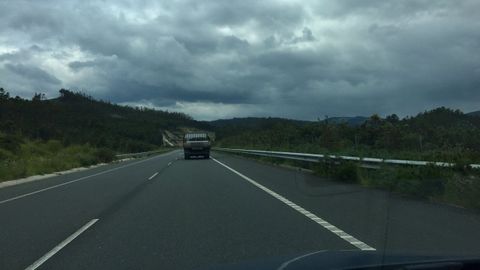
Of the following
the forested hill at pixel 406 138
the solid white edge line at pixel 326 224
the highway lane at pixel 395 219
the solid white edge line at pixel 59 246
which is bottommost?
the solid white edge line at pixel 59 246

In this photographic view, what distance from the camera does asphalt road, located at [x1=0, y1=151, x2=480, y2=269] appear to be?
7.60m

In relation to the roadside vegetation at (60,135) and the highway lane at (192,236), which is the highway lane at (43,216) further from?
the roadside vegetation at (60,135)

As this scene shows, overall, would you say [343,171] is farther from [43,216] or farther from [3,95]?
[3,95]

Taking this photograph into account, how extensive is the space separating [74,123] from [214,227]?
118526 millimetres

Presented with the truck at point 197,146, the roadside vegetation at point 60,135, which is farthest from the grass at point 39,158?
the truck at point 197,146

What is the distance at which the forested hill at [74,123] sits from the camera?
3265 inches

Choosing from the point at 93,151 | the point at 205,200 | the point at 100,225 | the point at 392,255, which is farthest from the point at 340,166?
the point at 93,151

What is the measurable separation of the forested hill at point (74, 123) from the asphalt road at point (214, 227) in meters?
45.1

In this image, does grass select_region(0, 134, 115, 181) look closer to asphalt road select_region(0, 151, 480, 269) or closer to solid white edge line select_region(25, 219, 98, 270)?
asphalt road select_region(0, 151, 480, 269)

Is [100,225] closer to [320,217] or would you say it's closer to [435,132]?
[320,217]

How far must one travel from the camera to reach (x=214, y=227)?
995 centimetres

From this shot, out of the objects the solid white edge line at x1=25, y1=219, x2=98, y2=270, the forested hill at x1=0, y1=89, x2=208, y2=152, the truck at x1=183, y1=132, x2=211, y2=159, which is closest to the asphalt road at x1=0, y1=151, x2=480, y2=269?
the solid white edge line at x1=25, y1=219, x2=98, y2=270

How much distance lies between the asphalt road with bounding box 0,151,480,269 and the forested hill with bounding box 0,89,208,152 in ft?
148

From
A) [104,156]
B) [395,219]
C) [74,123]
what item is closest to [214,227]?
[395,219]
